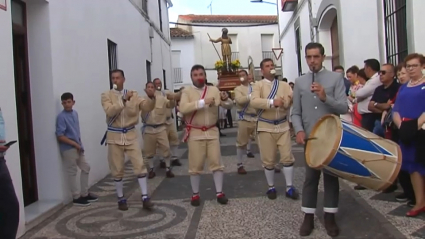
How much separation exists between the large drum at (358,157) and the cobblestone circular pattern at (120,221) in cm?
205

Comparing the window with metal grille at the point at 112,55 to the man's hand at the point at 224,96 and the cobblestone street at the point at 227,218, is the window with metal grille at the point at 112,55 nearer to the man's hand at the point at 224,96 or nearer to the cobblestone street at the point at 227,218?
the cobblestone street at the point at 227,218

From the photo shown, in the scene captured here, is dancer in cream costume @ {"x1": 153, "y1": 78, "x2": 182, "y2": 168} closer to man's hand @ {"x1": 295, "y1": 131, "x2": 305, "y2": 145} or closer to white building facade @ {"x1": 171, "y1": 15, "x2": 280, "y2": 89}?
man's hand @ {"x1": 295, "y1": 131, "x2": 305, "y2": 145}

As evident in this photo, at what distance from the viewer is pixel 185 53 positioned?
30.0 m

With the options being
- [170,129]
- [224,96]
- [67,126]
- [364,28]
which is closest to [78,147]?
[67,126]

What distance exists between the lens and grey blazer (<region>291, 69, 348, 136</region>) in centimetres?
434

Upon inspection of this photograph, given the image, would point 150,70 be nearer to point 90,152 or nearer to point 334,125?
point 90,152

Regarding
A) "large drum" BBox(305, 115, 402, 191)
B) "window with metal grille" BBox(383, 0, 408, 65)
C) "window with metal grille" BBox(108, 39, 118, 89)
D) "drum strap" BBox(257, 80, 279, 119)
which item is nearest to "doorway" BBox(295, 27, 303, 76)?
"window with metal grille" BBox(383, 0, 408, 65)

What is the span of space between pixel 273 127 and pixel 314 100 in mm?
1426

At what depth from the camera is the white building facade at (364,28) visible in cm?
698

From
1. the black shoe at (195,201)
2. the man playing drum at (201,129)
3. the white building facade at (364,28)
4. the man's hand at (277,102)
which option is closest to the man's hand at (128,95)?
the man playing drum at (201,129)

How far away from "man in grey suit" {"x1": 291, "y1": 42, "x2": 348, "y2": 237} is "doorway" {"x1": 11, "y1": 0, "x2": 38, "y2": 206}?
11.7ft

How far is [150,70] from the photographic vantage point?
14.1m

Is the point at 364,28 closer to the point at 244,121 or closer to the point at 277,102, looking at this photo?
the point at 244,121

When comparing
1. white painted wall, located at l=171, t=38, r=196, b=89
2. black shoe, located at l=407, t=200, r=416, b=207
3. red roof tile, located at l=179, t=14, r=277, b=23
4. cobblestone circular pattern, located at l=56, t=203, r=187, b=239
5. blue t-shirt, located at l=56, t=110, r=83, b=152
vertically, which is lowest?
cobblestone circular pattern, located at l=56, t=203, r=187, b=239
